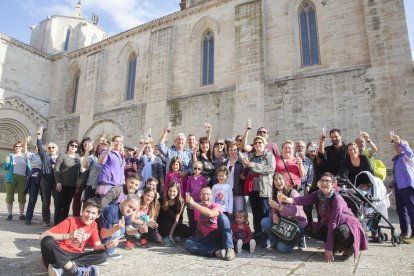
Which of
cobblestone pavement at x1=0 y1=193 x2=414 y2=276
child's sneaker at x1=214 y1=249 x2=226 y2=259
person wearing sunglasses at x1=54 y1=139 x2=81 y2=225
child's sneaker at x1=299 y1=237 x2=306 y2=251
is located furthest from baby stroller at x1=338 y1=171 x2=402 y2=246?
person wearing sunglasses at x1=54 y1=139 x2=81 y2=225

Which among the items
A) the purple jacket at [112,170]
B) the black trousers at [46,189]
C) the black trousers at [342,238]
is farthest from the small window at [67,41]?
the black trousers at [342,238]

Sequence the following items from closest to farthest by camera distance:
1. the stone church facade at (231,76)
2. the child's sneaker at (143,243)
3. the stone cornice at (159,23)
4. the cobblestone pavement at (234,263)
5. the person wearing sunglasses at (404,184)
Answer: the cobblestone pavement at (234,263) < the child's sneaker at (143,243) < the person wearing sunglasses at (404,184) < the stone church facade at (231,76) < the stone cornice at (159,23)

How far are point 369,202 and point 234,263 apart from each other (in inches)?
86.7

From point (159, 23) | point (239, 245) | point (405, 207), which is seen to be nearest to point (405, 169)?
point (405, 207)

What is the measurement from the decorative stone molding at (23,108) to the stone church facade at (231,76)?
0.19 ft

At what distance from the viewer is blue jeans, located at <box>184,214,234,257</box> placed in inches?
152

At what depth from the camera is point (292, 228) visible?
4035mm

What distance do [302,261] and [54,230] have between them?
2984mm

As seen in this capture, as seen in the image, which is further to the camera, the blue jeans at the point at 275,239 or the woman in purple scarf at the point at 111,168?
the woman in purple scarf at the point at 111,168

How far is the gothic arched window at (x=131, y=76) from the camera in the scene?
15977 mm

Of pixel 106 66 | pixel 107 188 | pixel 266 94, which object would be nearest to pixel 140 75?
pixel 106 66

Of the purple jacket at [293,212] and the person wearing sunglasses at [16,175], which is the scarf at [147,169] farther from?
the person wearing sunglasses at [16,175]

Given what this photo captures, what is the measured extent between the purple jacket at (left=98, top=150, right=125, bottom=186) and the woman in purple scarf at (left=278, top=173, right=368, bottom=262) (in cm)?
265

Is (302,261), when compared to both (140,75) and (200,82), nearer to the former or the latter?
(200,82)
